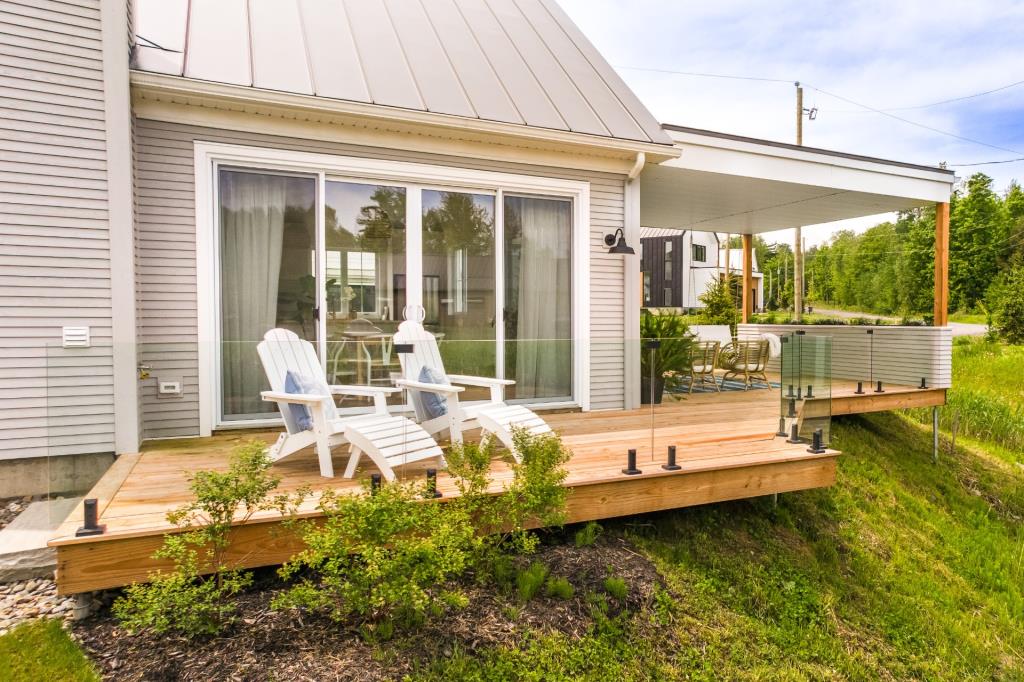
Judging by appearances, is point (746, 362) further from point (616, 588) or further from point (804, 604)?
point (616, 588)

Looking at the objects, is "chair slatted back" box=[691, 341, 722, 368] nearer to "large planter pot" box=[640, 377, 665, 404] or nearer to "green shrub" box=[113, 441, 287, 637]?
"large planter pot" box=[640, 377, 665, 404]

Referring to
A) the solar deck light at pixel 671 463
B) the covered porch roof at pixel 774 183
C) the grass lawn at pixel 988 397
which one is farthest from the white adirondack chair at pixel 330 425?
the grass lawn at pixel 988 397

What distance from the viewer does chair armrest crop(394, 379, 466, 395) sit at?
369 centimetres

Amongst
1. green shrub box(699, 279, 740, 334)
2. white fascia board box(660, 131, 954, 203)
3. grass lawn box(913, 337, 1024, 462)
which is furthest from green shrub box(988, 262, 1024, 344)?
white fascia board box(660, 131, 954, 203)

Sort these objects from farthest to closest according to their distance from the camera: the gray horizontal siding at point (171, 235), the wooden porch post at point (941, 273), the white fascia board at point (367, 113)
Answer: the wooden porch post at point (941, 273) < the gray horizontal siding at point (171, 235) < the white fascia board at point (367, 113)

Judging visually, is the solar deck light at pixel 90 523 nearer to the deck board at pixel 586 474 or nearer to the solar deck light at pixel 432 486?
the deck board at pixel 586 474

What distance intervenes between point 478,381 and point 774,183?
17.9ft

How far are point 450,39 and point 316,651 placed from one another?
5.90 metres

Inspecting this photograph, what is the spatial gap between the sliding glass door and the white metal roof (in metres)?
0.76

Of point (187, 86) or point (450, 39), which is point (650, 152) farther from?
point (187, 86)

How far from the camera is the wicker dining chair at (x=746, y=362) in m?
5.28

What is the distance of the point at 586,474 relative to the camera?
3.83 metres

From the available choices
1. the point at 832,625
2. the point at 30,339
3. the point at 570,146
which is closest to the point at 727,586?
the point at 832,625

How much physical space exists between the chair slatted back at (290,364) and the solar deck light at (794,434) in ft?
11.3
